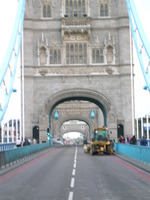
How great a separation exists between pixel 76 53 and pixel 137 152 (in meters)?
22.4

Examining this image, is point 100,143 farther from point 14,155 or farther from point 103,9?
point 103,9

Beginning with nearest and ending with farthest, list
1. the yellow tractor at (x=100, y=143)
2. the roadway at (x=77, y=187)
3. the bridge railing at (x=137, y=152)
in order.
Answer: the roadway at (x=77, y=187), the bridge railing at (x=137, y=152), the yellow tractor at (x=100, y=143)

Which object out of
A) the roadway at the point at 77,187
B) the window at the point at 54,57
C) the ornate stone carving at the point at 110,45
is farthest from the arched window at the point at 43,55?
the roadway at the point at 77,187

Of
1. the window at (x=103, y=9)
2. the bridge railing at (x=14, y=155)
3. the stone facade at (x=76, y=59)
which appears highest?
the window at (x=103, y=9)

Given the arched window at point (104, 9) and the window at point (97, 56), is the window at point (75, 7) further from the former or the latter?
the window at point (97, 56)

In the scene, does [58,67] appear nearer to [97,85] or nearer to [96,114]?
[97,85]

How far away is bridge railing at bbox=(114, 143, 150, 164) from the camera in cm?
2042

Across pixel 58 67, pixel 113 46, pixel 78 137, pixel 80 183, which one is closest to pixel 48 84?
pixel 58 67

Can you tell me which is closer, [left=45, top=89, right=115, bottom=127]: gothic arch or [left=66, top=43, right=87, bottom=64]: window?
[left=45, top=89, right=115, bottom=127]: gothic arch

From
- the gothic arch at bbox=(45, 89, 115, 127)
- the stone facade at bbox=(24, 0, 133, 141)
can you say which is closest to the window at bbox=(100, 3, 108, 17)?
the stone facade at bbox=(24, 0, 133, 141)

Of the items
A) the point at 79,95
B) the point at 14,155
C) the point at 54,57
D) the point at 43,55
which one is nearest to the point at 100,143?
the point at 14,155

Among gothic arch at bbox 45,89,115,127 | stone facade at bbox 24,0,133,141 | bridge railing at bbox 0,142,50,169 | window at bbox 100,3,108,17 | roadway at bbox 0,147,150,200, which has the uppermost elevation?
window at bbox 100,3,108,17

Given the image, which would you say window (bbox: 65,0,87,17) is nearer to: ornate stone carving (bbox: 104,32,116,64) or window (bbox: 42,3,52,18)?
window (bbox: 42,3,52,18)

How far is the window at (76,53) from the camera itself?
4394cm
